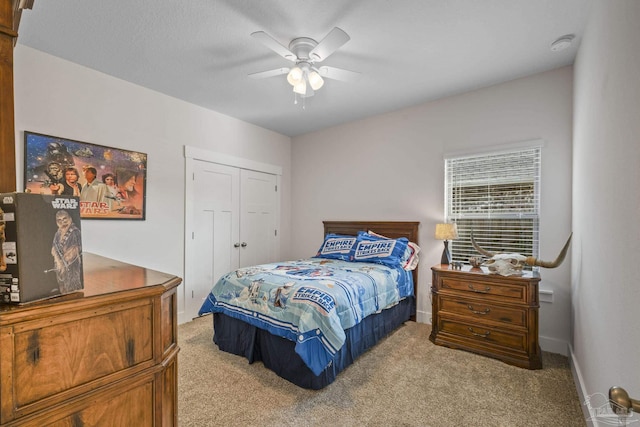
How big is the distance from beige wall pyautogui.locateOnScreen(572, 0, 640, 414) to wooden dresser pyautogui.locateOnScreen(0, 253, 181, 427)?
1.63 metres

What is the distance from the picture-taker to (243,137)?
4.43 m

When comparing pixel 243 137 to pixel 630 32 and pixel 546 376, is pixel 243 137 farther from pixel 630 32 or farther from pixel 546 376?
pixel 546 376

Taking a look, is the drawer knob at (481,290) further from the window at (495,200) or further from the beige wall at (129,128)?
the beige wall at (129,128)

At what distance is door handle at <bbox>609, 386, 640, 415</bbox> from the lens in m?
0.66

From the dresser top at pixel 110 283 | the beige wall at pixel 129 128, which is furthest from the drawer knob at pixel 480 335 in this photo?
the beige wall at pixel 129 128

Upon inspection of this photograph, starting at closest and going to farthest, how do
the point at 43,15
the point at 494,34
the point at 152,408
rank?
the point at 152,408
the point at 43,15
the point at 494,34

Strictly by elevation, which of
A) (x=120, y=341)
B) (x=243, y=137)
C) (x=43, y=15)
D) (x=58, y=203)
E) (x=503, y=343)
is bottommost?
(x=503, y=343)

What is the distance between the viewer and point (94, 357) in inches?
34.4

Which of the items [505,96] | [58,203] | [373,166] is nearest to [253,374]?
[58,203]

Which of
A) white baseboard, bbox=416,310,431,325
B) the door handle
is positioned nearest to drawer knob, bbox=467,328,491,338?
white baseboard, bbox=416,310,431,325

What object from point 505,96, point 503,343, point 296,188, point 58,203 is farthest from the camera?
point 296,188

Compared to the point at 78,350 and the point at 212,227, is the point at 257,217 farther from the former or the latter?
the point at 78,350

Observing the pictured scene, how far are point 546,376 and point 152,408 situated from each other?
2820 millimetres

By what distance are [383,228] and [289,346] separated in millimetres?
2191
